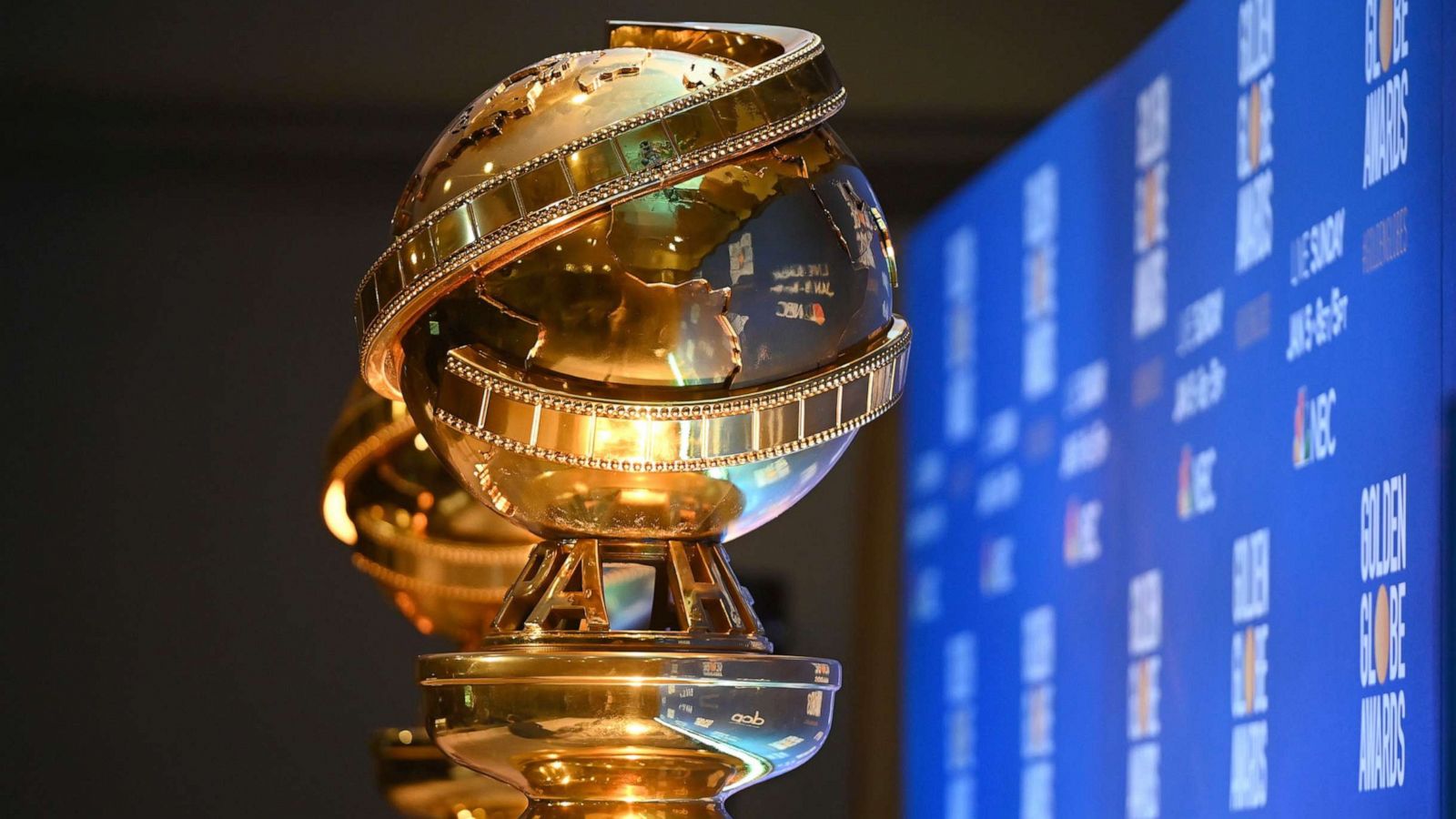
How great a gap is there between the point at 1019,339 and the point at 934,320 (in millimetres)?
263

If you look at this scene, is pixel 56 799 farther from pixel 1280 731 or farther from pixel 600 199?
pixel 600 199

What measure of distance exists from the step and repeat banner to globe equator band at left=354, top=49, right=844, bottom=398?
1.75 ft

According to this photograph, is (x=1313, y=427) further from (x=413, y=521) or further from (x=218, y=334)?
(x=218, y=334)

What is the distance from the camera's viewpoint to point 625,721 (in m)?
0.92

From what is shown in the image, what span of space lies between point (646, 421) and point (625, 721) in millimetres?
147

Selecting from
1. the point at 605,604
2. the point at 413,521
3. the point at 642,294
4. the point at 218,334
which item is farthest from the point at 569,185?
the point at 218,334

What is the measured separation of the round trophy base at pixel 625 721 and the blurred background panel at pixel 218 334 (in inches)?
57.3

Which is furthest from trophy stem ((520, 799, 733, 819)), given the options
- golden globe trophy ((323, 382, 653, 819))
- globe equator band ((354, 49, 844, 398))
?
golden globe trophy ((323, 382, 653, 819))

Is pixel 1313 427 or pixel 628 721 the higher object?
pixel 1313 427

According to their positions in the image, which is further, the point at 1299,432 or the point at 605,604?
the point at 1299,432

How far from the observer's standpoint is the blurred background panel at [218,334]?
2342 millimetres

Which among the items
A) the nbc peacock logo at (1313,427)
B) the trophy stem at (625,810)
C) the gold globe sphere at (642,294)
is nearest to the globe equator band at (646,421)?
the gold globe sphere at (642,294)

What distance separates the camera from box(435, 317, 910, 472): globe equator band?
3.00ft

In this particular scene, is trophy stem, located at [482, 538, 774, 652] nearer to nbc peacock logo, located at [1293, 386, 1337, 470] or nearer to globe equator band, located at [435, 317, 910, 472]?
globe equator band, located at [435, 317, 910, 472]
